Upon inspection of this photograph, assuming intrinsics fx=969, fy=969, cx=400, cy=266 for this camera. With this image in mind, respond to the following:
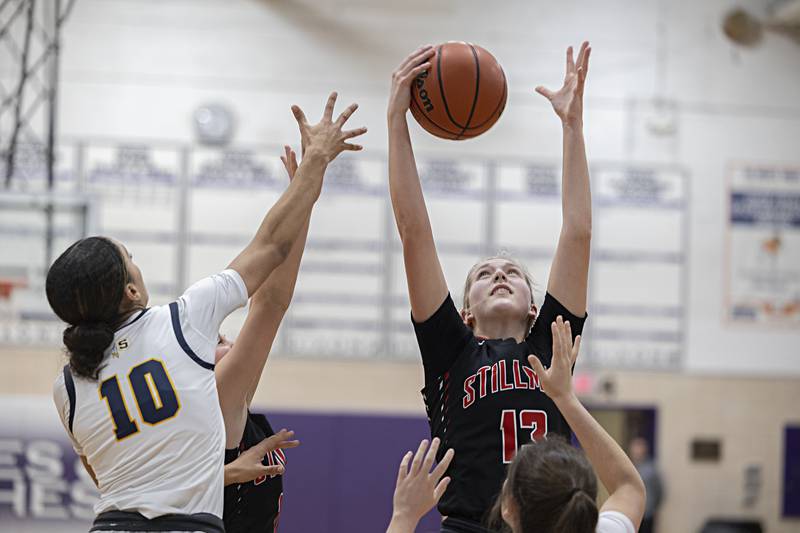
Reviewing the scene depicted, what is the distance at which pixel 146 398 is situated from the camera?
244 centimetres

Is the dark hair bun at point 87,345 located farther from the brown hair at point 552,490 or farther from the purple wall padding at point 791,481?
the purple wall padding at point 791,481

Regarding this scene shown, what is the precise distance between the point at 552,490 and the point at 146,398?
3.38 feet

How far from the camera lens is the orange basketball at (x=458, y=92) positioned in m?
3.29

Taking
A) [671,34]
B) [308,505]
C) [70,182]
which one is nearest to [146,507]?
[308,505]

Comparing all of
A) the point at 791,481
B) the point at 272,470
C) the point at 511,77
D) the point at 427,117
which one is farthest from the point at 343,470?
the point at 427,117

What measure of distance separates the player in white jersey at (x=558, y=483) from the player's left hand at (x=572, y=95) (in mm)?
923

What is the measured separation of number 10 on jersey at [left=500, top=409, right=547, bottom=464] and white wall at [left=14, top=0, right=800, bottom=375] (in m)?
7.46

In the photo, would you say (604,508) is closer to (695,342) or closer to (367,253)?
(367,253)

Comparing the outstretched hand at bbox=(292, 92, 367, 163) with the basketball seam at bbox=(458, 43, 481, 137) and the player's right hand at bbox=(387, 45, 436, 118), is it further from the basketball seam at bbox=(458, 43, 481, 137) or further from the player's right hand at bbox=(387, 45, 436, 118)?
the basketball seam at bbox=(458, 43, 481, 137)

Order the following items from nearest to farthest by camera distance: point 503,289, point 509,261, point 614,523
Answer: point 614,523 → point 503,289 → point 509,261

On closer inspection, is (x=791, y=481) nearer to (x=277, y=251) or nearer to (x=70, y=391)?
(x=277, y=251)

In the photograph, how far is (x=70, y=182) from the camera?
Answer: 10.2 m

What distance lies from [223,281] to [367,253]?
7.82m

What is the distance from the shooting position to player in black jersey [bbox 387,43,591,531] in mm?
2906
